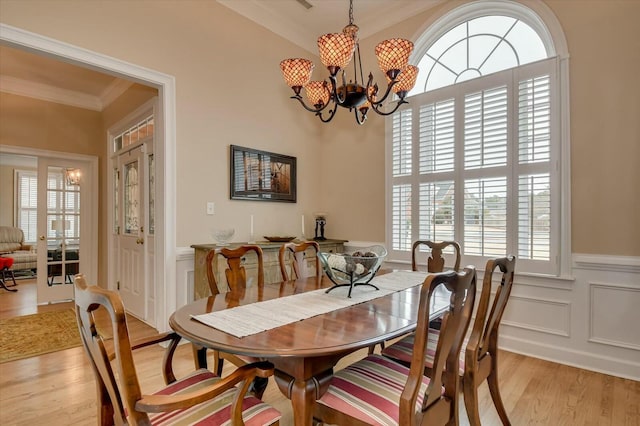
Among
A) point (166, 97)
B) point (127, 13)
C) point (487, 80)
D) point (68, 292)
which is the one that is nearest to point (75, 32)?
point (127, 13)

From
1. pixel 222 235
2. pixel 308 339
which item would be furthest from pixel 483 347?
pixel 222 235

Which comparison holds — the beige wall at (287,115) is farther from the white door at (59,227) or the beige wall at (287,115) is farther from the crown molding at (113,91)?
the white door at (59,227)

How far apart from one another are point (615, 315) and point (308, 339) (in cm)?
267

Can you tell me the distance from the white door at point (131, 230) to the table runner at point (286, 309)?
2792 mm

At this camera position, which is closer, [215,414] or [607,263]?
[215,414]

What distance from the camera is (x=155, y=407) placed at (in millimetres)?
952

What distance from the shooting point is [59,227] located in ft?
15.9

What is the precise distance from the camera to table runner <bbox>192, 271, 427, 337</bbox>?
1343 millimetres

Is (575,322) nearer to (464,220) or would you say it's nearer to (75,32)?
(464,220)

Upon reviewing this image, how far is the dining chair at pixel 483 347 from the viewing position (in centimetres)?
151

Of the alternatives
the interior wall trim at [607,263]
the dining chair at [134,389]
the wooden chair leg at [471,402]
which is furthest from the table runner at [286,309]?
the interior wall trim at [607,263]

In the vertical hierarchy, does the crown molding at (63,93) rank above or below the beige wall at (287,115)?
above

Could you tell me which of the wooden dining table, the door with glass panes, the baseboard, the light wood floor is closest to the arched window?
the baseboard

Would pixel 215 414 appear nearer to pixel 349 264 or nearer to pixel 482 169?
pixel 349 264
